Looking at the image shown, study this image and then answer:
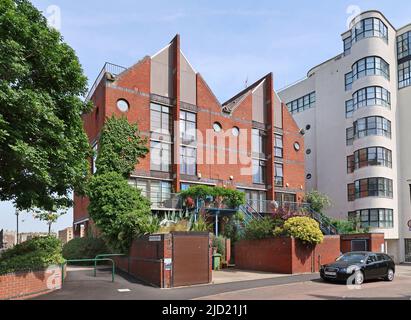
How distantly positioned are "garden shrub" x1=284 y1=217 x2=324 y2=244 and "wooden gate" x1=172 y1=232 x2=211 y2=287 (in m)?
5.34

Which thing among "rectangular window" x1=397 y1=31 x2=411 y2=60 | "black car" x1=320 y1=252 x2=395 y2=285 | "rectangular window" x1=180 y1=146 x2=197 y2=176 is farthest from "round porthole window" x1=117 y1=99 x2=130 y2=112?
"rectangular window" x1=397 y1=31 x2=411 y2=60

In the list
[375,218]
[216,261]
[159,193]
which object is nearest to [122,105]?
[159,193]

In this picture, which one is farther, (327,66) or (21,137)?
(327,66)

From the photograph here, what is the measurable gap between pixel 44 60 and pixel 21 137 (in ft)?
8.29

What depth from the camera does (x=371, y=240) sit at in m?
26.1

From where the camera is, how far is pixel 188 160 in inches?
1147

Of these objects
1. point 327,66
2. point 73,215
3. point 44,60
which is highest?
point 327,66

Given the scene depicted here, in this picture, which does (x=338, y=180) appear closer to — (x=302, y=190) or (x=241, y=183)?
(x=302, y=190)

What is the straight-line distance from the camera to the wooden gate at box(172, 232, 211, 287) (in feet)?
49.8

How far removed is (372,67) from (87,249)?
2701cm

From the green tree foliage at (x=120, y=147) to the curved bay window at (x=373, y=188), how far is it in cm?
1896

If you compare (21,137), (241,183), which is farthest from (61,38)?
(241,183)

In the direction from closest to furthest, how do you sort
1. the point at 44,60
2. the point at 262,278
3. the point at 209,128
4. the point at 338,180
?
1. the point at 44,60
2. the point at 262,278
3. the point at 209,128
4. the point at 338,180

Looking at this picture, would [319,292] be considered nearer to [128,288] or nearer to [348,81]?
[128,288]
